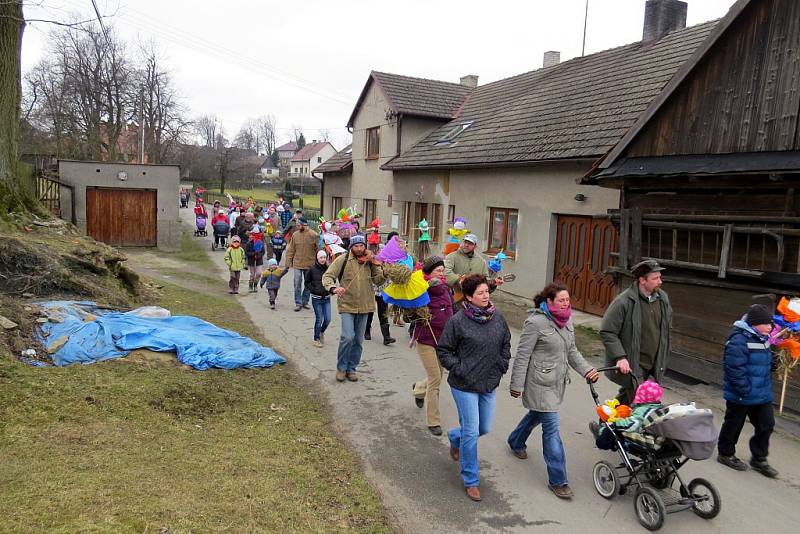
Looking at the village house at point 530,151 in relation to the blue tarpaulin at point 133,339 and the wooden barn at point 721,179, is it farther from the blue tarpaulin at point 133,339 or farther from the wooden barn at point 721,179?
the blue tarpaulin at point 133,339

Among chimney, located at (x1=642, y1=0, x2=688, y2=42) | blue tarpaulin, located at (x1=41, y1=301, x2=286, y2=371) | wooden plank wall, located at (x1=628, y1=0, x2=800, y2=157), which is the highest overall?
chimney, located at (x1=642, y1=0, x2=688, y2=42)

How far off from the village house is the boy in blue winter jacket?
4.93 metres

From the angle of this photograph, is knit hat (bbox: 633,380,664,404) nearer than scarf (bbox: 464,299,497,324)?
Yes

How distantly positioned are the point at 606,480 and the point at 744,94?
18.5 ft

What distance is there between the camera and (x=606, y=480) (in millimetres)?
4742

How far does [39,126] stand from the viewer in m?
40.8

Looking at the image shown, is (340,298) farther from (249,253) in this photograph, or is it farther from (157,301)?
(249,253)

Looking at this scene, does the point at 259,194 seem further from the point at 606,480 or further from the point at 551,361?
the point at 606,480

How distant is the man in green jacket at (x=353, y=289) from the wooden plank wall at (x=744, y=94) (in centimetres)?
467

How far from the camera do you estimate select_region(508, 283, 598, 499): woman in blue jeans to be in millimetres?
4734

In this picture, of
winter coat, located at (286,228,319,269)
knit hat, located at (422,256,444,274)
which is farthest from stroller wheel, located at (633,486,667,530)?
winter coat, located at (286,228,319,269)

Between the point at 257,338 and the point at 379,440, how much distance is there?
14.3 ft

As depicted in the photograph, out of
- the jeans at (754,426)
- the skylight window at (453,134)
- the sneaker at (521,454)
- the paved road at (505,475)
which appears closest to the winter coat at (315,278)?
the paved road at (505,475)

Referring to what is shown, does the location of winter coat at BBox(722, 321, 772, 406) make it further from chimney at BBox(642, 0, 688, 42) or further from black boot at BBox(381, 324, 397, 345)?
chimney at BBox(642, 0, 688, 42)
